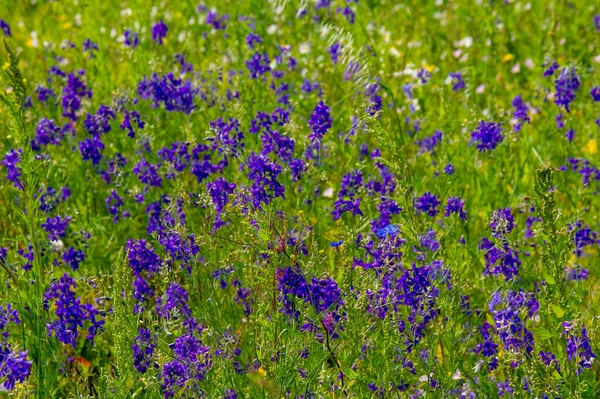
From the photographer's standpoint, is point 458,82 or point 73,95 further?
point 458,82

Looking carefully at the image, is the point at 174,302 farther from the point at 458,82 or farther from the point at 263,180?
the point at 458,82

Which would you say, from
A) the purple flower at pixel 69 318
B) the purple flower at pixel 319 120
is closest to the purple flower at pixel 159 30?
the purple flower at pixel 319 120

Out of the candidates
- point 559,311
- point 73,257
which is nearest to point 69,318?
point 73,257

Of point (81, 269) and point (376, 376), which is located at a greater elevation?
point (81, 269)

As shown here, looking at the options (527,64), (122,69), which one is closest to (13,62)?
(122,69)

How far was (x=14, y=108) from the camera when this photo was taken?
102 inches

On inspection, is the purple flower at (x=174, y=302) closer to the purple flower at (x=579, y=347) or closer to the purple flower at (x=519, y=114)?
the purple flower at (x=579, y=347)

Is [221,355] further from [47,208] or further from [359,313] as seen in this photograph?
[47,208]

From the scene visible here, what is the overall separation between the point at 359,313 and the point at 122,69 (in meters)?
3.63

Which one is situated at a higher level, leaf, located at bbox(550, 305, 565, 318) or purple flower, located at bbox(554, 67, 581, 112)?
purple flower, located at bbox(554, 67, 581, 112)

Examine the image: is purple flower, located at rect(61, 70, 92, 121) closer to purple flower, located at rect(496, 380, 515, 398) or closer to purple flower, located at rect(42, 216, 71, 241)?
purple flower, located at rect(42, 216, 71, 241)

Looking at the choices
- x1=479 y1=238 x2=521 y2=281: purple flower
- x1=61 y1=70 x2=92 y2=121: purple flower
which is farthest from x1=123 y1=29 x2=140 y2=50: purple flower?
x1=479 y1=238 x2=521 y2=281: purple flower

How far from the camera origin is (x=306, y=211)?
3.31m

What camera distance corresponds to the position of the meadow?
254 cm
